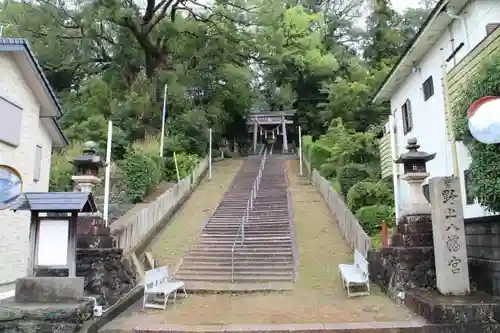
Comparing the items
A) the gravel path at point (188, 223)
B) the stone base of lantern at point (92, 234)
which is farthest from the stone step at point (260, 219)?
the stone base of lantern at point (92, 234)

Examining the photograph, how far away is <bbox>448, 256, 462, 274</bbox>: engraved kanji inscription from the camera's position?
7.53m

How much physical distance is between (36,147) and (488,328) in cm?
1303

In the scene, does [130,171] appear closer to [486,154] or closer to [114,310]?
[114,310]

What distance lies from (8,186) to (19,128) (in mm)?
5377

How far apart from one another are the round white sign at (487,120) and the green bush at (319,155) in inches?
738

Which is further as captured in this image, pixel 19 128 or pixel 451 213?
pixel 19 128

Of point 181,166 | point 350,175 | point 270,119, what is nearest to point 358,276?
point 350,175

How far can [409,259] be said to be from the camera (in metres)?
8.62

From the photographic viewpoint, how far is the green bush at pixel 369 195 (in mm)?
15695

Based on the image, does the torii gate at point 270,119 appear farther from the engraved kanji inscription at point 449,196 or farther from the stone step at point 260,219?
the engraved kanji inscription at point 449,196

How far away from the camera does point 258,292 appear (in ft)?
32.9

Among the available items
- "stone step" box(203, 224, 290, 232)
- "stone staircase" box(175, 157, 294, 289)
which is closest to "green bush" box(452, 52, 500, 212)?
"stone staircase" box(175, 157, 294, 289)

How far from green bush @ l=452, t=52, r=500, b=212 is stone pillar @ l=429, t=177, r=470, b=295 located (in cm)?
81

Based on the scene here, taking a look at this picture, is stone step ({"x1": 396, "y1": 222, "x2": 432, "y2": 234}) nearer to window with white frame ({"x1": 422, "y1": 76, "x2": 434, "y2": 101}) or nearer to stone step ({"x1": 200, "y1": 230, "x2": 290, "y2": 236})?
stone step ({"x1": 200, "y1": 230, "x2": 290, "y2": 236})
